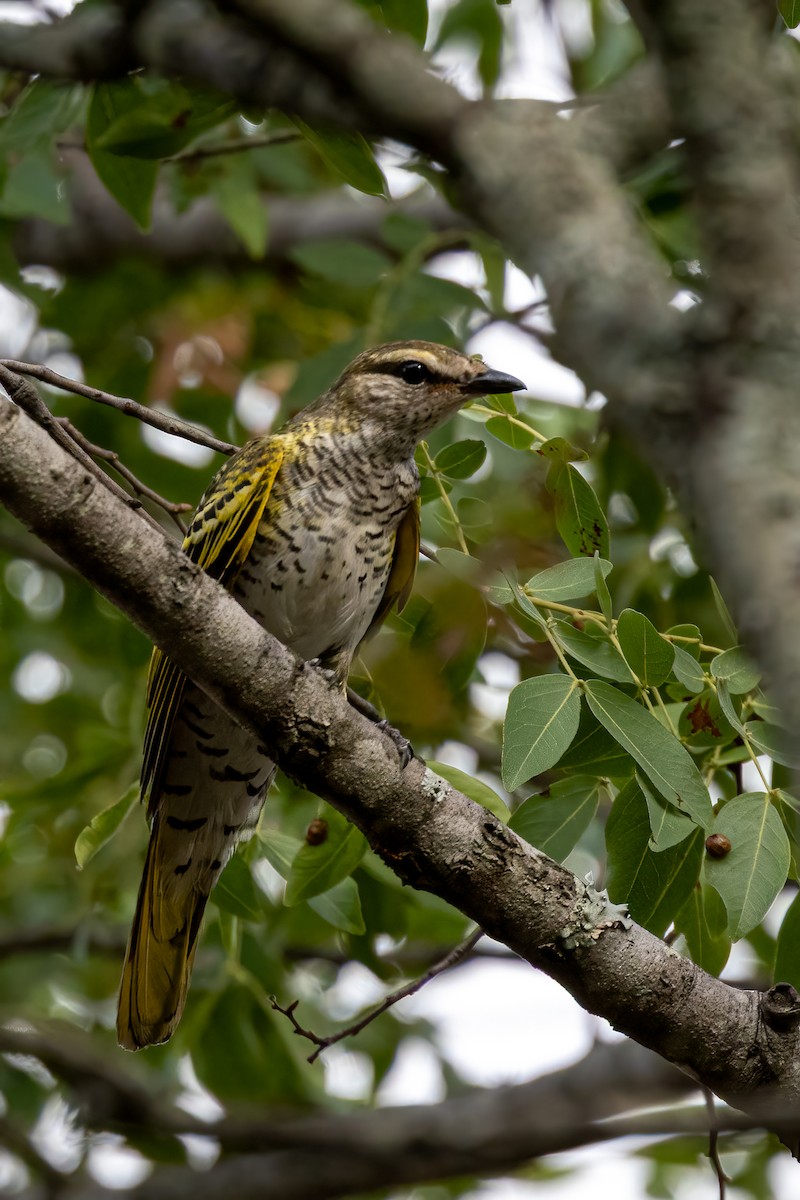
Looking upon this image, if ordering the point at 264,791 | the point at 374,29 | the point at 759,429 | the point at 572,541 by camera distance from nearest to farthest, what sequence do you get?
1. the point at 759,429
2. the point at 374,29
3. the point at 572,541
4. the point at 264,791

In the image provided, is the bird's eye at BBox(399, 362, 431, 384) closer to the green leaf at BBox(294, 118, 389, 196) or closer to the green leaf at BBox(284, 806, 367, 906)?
the green leaf at BBox(294, 118, 389, 196)

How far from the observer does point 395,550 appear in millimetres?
4285

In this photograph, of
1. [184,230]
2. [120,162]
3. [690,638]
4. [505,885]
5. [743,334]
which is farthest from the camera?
[184,230]

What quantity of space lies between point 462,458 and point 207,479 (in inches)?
78.7

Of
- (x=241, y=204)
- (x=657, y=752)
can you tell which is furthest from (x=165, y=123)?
(x=657, y=752)

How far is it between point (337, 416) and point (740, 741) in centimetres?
183

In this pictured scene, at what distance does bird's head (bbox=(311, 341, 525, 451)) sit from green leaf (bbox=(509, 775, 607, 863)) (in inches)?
59.8

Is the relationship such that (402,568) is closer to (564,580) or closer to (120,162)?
(564,580)

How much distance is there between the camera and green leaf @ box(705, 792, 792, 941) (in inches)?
111

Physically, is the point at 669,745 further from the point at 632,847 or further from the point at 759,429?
the point at 759,429

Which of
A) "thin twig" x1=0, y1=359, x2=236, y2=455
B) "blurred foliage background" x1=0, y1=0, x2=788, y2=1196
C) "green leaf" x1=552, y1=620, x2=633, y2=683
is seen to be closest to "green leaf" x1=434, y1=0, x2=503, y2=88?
"blurred foliage background" x1=0, y1=0, x2=788, y2=1196

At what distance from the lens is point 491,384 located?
13.8 feet

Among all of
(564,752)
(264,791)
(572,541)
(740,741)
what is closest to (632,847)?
(564,752)

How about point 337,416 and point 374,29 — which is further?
point 337,416
